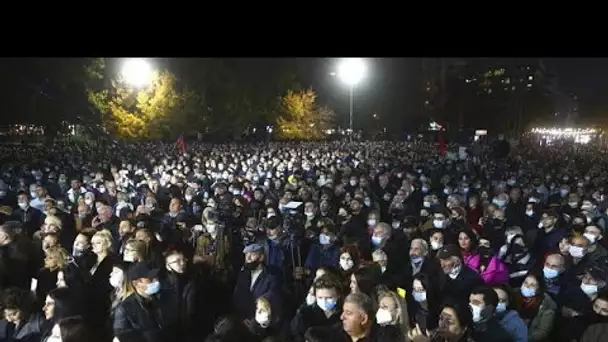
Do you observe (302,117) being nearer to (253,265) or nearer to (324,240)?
(324,240)

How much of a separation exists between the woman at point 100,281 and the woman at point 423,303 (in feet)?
5.11

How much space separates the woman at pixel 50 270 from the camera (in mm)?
3116

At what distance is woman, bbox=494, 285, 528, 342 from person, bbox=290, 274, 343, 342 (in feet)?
2.61

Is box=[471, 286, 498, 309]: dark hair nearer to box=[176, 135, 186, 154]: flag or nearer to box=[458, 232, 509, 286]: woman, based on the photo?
box=[458, 232, 509, 286]: woman

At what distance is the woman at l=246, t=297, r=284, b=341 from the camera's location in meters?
2.77

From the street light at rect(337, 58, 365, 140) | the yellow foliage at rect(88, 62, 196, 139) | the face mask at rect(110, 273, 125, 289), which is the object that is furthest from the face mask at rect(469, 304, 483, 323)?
the yellow foliage at rect(88, 62, 196, 139)

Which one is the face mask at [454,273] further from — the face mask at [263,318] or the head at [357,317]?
the face mask at [263,318]

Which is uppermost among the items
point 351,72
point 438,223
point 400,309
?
point 351,72

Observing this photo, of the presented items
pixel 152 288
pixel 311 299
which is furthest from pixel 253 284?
pixel 152 288

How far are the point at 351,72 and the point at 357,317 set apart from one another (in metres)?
3.25

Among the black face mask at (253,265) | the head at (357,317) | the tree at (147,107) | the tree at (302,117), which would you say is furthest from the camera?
the tree at (302,117)

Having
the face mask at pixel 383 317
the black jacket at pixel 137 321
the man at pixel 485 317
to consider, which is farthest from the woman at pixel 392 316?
the black jacket at pixel 137 321

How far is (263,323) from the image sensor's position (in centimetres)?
280
